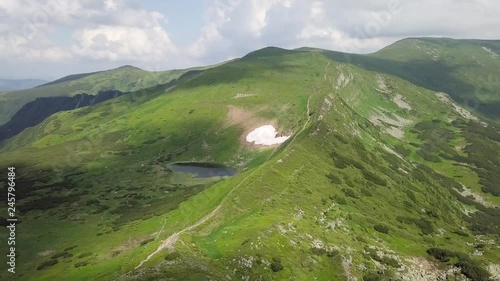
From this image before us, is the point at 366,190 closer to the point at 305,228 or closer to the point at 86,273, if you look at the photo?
the point at 305,228

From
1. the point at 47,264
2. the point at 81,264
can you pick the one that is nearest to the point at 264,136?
the point at 47,264

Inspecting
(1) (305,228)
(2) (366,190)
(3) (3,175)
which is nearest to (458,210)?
(2) (366,190)

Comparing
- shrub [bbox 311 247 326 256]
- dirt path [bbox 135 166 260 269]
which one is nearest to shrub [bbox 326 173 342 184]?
dirt path [bbox 135 166 260 269]

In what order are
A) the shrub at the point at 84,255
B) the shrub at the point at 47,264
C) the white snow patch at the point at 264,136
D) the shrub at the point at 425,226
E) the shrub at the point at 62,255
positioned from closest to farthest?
the shrub at the point at 47,264
the shrub at the point at 84,255
the shrub at the point at 62,255
the shrub at the point at 425,226
the white snow patch at the point at 264,136

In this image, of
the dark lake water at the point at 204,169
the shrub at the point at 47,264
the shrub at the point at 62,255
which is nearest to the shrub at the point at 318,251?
the shrub at the point at 62,255

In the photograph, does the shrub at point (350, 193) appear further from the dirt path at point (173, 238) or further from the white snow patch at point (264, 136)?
the white snow patch at point (264, 136)

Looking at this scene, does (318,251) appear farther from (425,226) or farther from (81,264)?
(425,226)

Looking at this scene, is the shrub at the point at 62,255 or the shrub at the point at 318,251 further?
the shrub at the point at 62,255
